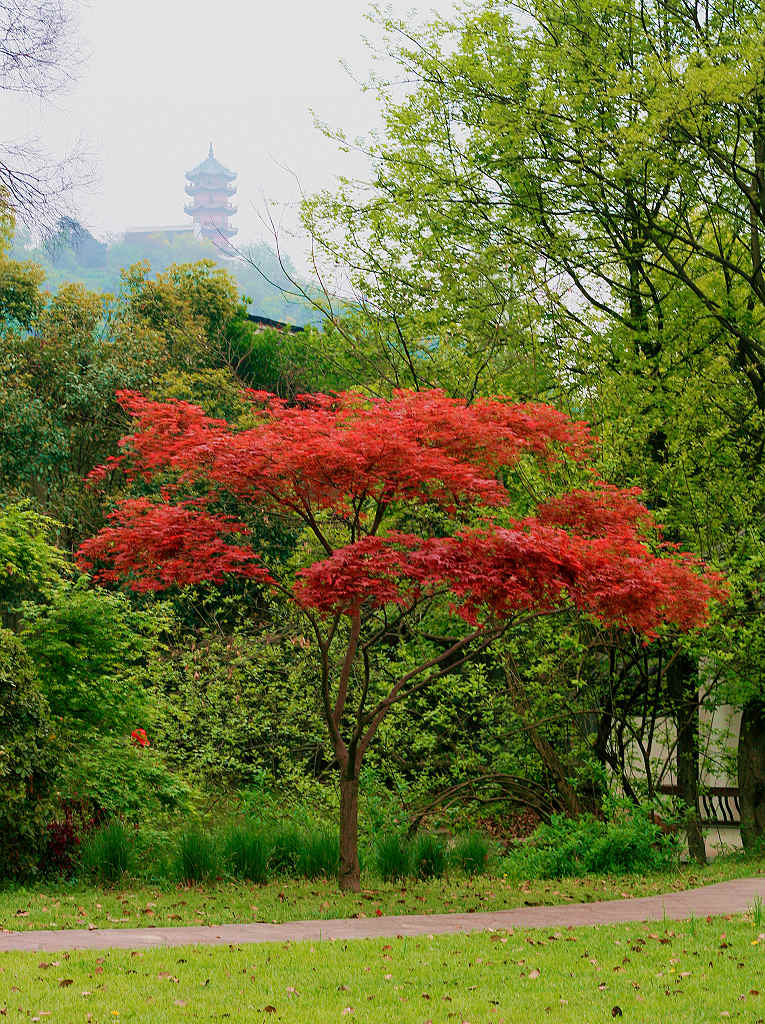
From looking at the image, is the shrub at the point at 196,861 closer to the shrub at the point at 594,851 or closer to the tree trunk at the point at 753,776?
the shrub at the point at 594,851

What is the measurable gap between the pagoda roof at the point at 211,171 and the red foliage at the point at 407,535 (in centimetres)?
12628

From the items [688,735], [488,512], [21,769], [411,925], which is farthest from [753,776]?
[21,769]

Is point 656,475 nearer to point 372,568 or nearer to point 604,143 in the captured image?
point 604,143

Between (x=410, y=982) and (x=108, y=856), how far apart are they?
4659mm

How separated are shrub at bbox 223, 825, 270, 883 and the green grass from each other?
3134 millimetres

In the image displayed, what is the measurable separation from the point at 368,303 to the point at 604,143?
454 centimetres

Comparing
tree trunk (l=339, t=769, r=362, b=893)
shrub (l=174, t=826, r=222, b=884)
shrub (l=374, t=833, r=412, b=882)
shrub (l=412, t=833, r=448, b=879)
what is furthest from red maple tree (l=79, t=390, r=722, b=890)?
shrub (l=174, t=826, r=222, b=884)

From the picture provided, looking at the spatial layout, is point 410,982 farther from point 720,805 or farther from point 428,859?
point 720,805

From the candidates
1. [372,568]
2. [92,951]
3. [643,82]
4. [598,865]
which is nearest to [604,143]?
[643,82]

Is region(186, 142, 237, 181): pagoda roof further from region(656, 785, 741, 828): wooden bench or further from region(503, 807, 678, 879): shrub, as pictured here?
region(503, 807, 678, 879): shrub

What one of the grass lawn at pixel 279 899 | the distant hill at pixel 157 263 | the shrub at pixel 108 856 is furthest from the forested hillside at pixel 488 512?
the distant hill at pixel 157 263

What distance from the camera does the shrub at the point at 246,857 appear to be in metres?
9.61

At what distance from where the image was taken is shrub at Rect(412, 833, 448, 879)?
10.1 metres

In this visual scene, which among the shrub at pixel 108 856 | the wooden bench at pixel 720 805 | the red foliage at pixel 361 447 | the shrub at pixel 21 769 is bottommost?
the wooden bench at pixel 720 805
